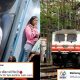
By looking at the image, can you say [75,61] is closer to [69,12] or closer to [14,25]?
[69,12]

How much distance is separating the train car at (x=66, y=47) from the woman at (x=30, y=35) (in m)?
0.30

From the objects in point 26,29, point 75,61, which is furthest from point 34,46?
point 75,61

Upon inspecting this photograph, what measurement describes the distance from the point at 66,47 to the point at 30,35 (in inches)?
24.3

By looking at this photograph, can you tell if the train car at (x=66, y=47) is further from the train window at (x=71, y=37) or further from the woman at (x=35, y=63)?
the woman at (x=35, y=63)

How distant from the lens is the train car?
464 centimetres

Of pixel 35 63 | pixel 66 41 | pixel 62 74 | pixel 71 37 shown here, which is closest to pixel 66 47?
pixel 66 41

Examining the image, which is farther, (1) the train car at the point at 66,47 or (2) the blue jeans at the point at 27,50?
(2) the blue jeans at the point at 27,50

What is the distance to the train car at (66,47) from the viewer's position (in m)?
4.64

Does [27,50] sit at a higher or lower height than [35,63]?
higher

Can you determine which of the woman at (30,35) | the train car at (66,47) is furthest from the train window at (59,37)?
the woman at (30,35)

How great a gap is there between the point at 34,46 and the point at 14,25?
0.46 meters

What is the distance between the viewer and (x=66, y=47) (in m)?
4.64

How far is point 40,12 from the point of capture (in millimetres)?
4746

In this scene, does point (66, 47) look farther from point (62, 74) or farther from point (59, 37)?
point (62, 74)
